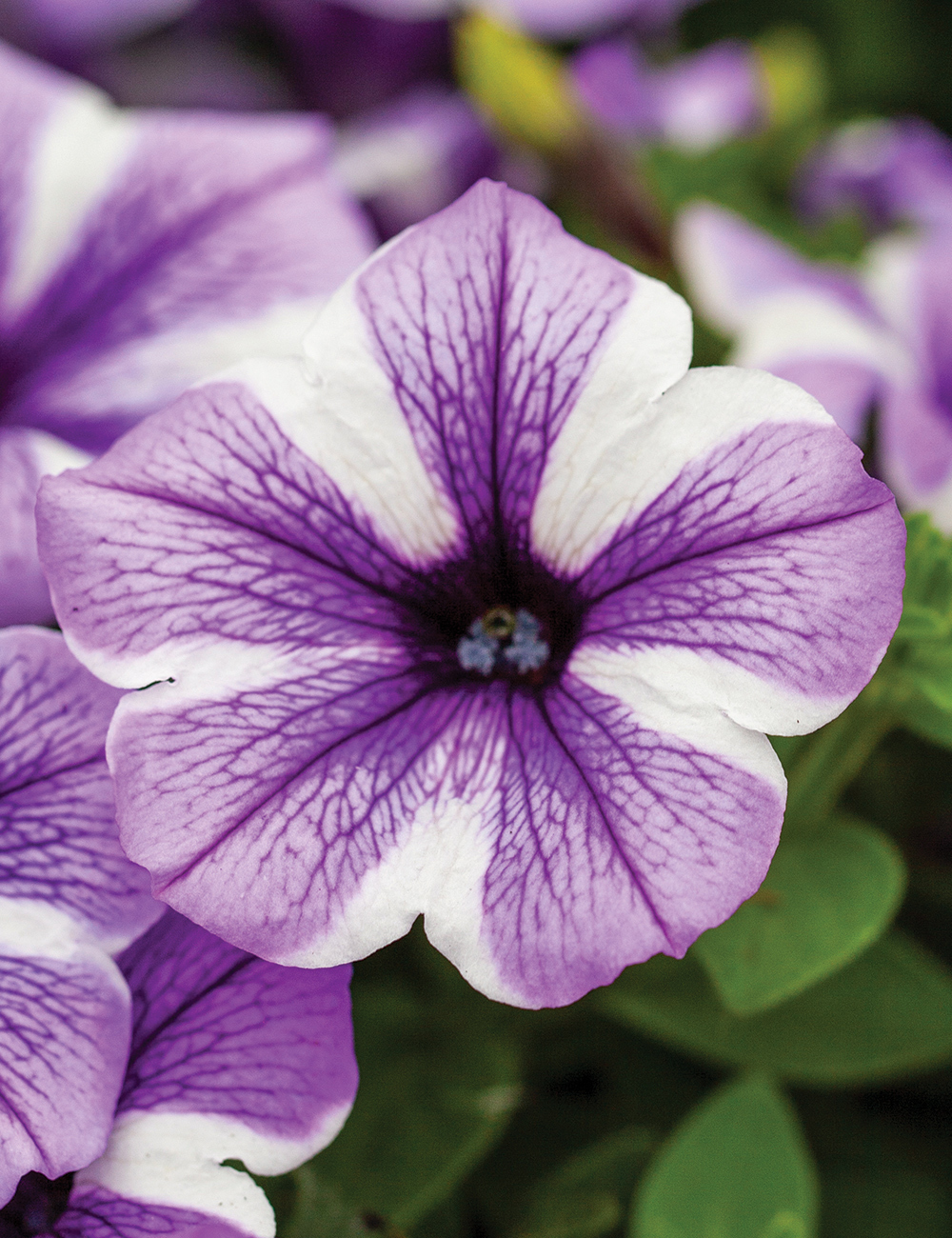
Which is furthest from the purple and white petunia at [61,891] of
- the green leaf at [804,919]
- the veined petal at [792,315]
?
the veined petal at [792,315]

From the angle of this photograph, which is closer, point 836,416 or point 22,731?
point 22,731

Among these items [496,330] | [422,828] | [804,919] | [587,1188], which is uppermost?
[496,330]

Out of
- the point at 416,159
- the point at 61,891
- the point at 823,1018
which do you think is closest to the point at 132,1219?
the point at 61,891

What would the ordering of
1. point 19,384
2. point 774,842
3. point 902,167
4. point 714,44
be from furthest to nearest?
point 714,44
point 902,167
point 19,384
point 774,842

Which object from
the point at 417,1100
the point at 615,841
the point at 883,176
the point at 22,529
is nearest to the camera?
the point at 615,841

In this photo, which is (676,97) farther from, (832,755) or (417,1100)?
(417,1100)

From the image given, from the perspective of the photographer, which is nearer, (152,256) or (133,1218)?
(133,1218)

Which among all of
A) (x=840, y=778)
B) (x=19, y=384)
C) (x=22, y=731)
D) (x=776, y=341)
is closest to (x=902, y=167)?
(x=776, y=341)

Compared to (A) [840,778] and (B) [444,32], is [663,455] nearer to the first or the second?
(A) [840,778]
